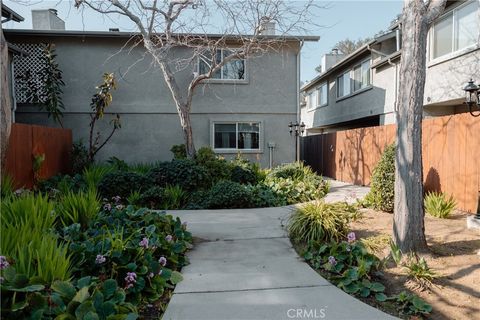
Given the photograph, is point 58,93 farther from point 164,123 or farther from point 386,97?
point 386,97

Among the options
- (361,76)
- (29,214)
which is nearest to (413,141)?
(29,214)

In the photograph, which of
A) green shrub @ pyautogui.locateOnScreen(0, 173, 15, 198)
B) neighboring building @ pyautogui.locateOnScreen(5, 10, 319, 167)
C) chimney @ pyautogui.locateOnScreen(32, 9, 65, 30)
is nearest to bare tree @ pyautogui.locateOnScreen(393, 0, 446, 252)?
green shrub @ pyautogui.locateOnScreen(0, 173, 15, 198)

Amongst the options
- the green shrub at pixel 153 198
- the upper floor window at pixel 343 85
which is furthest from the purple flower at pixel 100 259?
the upper floor window at pixel 343 85

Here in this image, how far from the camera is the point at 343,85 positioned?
18219 millimetres

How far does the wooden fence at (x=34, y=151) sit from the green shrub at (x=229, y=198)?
4537 millimetres

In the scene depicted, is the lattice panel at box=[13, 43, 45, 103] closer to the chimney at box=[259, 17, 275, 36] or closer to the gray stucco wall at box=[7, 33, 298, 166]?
the gray stucco wall at box=[7, 33, 298, 166]

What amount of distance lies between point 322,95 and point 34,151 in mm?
16796

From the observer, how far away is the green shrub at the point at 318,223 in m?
5.02

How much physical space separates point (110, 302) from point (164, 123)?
36.0 feet

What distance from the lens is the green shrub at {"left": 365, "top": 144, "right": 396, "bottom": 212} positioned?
7090mm

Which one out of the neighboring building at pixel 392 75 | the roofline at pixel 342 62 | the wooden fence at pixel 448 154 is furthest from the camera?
the roofline at pixel 342 62

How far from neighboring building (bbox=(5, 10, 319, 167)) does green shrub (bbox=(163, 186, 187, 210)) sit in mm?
4895

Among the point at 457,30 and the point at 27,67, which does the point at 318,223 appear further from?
the point at 27,67

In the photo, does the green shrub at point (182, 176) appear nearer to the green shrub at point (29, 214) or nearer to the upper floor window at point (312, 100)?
the green shrub at point (29, 214)
